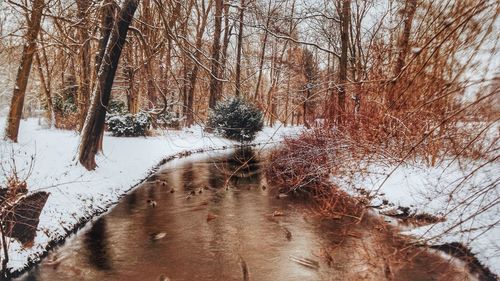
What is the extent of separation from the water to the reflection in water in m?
0.02

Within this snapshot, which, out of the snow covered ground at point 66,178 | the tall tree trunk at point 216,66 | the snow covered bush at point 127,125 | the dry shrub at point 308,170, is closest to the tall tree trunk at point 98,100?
the snow covered ground at point 66,178

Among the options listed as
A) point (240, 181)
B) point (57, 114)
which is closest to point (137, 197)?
point (240, 181)

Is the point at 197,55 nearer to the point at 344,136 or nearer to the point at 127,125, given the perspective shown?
the point at 344,136

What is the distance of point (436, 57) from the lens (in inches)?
138

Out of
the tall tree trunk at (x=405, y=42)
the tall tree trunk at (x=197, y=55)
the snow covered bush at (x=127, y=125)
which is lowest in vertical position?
the snow covered bush at (x=127, y=125)

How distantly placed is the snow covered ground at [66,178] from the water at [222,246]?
1.20ft

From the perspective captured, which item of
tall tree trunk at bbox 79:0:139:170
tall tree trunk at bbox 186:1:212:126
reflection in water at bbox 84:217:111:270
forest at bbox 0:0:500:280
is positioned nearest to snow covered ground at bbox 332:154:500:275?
forest at bbox 0:0:500:280

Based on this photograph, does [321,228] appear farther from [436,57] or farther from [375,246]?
[436,57]

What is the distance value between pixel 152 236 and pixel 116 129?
14.4m

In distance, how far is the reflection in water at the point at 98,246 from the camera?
7492mm

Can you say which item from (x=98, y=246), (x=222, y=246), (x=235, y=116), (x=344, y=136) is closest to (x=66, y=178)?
(x=98, y=246)

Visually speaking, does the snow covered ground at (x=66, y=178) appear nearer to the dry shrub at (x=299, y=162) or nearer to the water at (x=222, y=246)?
the water at (x=222, y=246)

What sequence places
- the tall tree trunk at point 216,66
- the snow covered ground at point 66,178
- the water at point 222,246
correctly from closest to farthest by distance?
1. the water at point 222,246
2. the snow covered ground at point 66,178
3. the tall tree trunk at point 216,66

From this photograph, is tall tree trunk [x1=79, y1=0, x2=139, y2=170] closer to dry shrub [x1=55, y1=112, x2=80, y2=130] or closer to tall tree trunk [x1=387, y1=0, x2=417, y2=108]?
tall tree trunk [x1=387, y1=0, x2=417, y2=108]
